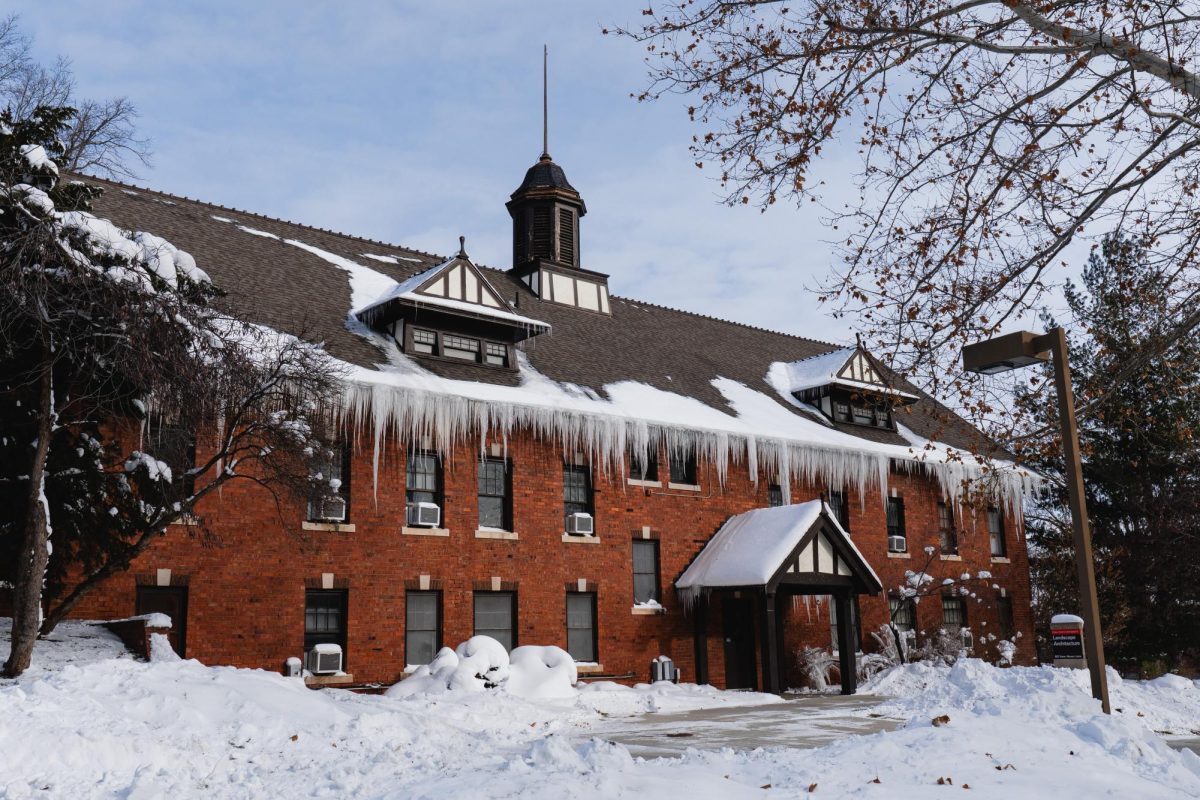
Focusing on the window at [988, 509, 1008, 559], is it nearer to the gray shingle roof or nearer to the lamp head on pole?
the gray shingle roof

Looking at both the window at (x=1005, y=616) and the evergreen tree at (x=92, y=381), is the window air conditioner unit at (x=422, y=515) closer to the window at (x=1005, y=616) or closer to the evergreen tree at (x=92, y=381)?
the evergreen tree at (x=92, y=381)

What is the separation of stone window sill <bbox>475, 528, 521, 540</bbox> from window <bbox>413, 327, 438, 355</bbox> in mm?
3813

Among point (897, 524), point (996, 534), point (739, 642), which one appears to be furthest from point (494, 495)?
point (996, 534)

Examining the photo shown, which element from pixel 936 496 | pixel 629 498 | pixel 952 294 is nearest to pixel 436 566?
pixel 629 498

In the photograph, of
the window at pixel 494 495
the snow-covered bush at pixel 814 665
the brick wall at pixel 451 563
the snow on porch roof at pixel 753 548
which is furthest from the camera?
the snow-covered bush at pixel 814 665

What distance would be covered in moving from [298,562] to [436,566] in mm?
2737

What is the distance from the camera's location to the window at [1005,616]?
30312mm

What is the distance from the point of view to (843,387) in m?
28.7

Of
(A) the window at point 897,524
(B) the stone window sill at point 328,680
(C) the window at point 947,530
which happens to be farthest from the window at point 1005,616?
(B) the stone window sill at point 328,680

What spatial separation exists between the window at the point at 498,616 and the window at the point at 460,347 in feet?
16.1

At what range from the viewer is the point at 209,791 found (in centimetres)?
863

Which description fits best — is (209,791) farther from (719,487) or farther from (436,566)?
(719,487)

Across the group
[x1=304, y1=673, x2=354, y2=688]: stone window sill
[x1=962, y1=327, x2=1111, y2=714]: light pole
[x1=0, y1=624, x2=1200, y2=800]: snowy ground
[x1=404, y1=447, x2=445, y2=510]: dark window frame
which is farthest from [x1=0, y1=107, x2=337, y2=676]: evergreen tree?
[x1=962, y1=327, x2=1111, y2=714]: light pole

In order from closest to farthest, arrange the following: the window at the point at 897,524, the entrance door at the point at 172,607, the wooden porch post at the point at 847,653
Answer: the entrance door at the point at 172,607, the wooden porch post at the point at 847,653, the window at the point at 897,524
